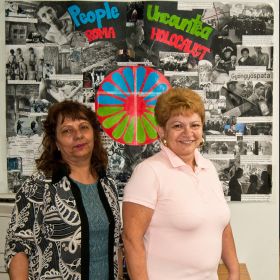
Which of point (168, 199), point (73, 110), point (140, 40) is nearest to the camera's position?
point (168, 199)

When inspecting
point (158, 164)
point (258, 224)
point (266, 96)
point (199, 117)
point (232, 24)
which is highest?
point (232, 24)

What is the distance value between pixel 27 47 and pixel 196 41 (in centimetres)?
88

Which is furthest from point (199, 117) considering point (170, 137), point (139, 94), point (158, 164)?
point (139, 94)

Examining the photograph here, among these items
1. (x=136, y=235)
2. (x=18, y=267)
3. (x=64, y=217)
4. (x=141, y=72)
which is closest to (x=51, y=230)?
(x=64, y=217)

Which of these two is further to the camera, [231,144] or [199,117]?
[231,144]

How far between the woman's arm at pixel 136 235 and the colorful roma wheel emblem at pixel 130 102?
0.82 metres

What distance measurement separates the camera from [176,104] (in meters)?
1.49

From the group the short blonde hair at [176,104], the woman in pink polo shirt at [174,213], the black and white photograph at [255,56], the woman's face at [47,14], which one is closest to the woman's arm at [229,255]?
the woman in pink polo shirt at [174,213]

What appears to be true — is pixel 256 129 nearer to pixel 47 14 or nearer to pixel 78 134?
pixel 78 134

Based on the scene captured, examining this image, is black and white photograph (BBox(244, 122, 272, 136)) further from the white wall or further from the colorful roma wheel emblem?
the colorful roma wheel emblem

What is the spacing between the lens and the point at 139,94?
7.23 feet

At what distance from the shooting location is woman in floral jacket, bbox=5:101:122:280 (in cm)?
152

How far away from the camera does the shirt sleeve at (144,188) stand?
141cm

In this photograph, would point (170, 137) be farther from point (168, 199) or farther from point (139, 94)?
point (139, 94)
